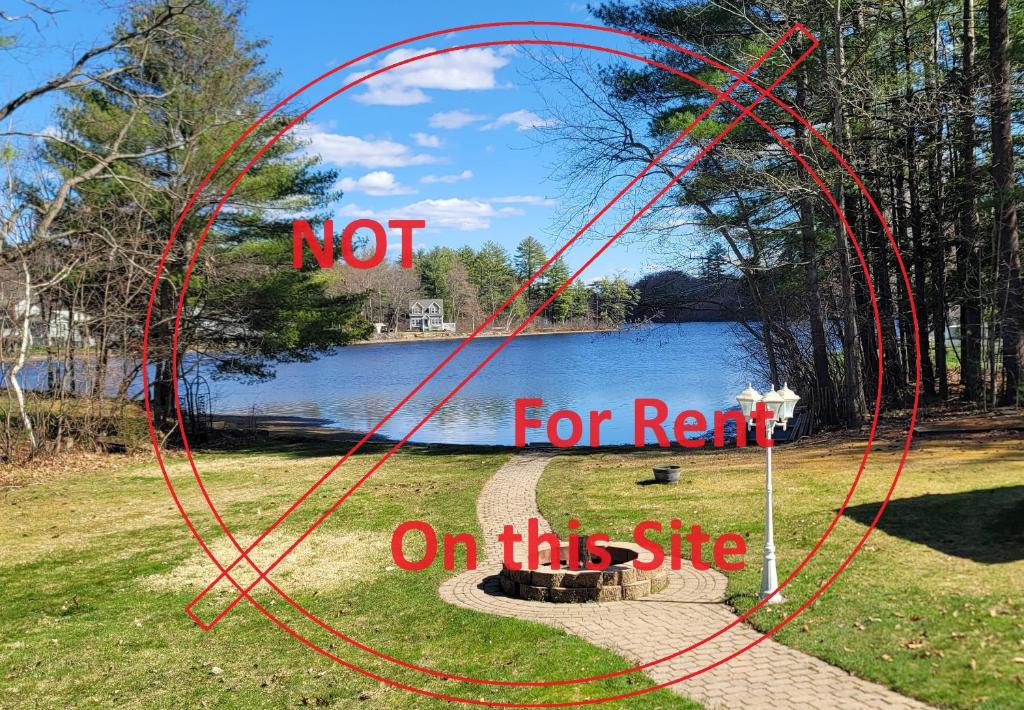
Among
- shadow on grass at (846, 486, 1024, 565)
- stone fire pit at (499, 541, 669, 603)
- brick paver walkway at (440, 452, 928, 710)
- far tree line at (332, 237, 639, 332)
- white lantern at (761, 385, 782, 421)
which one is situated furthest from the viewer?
far tree line at (332, 237, 639, 332)

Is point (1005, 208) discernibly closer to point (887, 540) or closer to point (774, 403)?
point (887, 540)

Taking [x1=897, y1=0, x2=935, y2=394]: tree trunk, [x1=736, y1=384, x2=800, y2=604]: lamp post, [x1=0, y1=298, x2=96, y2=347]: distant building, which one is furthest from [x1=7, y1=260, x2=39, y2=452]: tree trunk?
[x1=897, y1=0, x2=935, y2=394]: tree trunk

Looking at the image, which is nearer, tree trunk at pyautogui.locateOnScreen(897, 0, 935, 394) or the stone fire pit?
the stone fire pit

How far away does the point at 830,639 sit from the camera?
8.35 metres

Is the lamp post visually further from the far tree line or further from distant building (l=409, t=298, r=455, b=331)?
distant building (l=409, t=298, r=455, b=331)

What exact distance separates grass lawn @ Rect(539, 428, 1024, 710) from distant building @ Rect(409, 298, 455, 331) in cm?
7069

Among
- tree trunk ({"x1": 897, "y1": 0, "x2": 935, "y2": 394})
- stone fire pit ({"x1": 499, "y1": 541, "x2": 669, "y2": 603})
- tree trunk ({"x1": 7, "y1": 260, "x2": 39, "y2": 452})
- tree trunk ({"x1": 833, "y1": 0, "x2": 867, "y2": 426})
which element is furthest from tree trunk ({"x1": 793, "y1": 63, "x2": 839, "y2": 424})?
→ tree trunk ({"x1": 7, "y1": 260, "x2": 39, "y2": 452})

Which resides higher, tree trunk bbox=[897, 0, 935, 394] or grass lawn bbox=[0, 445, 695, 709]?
tree trunk bbox=[897, 0, 935, 394]

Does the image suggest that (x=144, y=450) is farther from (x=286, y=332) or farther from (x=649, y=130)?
(x=649, y=130)

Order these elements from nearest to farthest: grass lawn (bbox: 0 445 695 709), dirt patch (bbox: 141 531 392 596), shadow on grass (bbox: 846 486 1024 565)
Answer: grass lawn (bbox: 0 445 695 709) < shadow on grass (bbox: 846 486 1024 565) < dirt patch (bbox: 141 531 392 596)

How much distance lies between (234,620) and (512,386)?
1524 inches

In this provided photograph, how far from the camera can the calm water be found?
111ft

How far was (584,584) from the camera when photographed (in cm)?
1005

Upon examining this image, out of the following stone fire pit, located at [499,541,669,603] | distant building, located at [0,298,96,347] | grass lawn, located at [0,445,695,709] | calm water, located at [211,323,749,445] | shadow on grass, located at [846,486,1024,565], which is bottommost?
grass lawn, located at [0,445,695,709]
